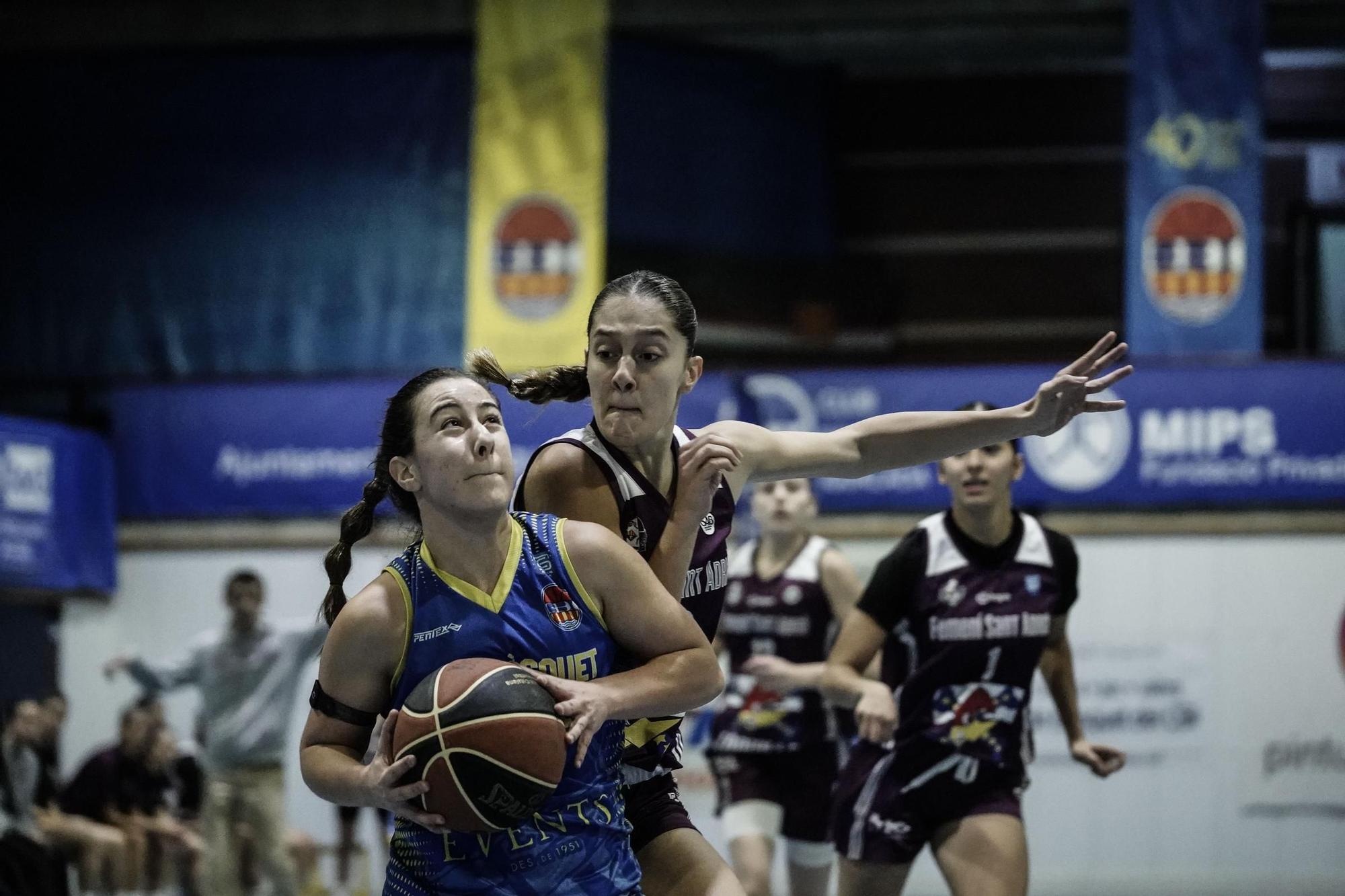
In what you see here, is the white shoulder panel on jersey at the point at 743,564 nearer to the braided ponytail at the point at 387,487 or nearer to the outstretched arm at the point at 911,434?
the outstretched arm at the point at 911,434

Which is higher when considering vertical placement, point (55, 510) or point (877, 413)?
point (877, 413)

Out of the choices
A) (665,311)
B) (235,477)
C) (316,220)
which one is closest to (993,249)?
(316,220)

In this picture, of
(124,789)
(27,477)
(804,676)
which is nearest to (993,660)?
(804,676)

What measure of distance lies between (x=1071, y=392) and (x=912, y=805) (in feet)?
5.41

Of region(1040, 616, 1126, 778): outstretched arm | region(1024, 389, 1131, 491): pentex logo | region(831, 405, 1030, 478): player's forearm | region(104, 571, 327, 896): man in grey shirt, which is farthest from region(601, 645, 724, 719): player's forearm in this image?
region(1024, 389, 1131, 491): pentex logo

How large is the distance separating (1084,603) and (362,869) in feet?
15.4

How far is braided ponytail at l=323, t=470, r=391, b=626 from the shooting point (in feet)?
11.3

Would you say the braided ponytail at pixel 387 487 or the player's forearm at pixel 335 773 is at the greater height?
the braided ponytail at pixel 387 487

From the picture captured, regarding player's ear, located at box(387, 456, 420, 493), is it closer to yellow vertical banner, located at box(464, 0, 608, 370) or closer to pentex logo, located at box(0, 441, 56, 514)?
pentex logo, located at box(0, 441, 56, 514)

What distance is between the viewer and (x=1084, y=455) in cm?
1049

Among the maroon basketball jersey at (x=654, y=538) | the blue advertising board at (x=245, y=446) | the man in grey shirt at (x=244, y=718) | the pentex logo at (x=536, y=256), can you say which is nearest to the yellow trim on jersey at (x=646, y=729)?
the maroon basketball jersey at (x=654, y=538)

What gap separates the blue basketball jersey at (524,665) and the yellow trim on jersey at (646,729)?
0.33 m

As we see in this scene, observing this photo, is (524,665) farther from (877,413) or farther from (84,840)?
(877,413)

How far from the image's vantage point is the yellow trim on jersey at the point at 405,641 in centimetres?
321
